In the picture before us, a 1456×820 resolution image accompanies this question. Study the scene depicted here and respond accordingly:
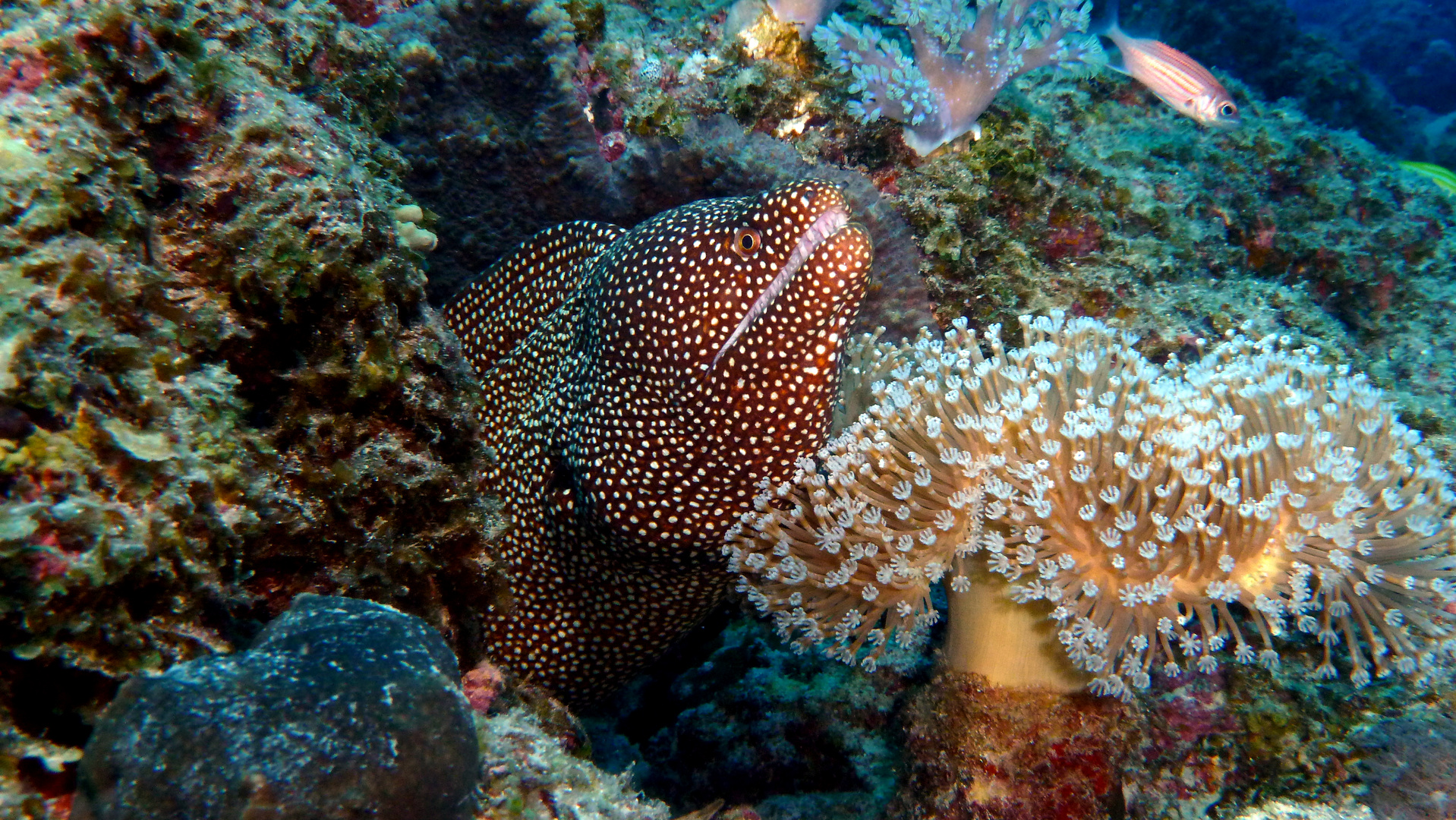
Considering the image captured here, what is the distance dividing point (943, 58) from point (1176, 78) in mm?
2540

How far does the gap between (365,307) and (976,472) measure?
87.6 inches

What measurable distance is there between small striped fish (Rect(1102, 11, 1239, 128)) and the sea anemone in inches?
151

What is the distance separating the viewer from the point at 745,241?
2816 millimetres

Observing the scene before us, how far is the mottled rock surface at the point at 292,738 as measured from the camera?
1377 mm

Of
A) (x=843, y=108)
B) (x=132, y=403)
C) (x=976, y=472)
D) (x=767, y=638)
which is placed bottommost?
(x=767, y=638)

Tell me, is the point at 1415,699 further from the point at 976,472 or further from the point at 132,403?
the point at 132,403

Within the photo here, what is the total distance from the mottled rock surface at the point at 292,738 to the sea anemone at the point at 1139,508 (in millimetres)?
1507

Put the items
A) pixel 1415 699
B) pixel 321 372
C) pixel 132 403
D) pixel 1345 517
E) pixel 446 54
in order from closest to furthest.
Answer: pixel 132 403
pixel 1345 517
pixel 321 372
pixel 1415 699
pixel 446 54

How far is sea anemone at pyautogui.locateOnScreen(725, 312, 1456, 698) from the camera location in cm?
211

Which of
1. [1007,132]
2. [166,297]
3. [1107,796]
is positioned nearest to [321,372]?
[166,297]

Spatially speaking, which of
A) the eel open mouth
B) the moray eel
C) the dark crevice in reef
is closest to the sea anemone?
the moray eel

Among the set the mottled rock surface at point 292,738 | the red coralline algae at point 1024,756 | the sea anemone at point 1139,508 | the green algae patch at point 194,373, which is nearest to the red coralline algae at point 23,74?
the green algae patch at point 194,373

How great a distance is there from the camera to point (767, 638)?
179 inches

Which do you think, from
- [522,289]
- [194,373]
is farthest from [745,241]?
[194,373]
